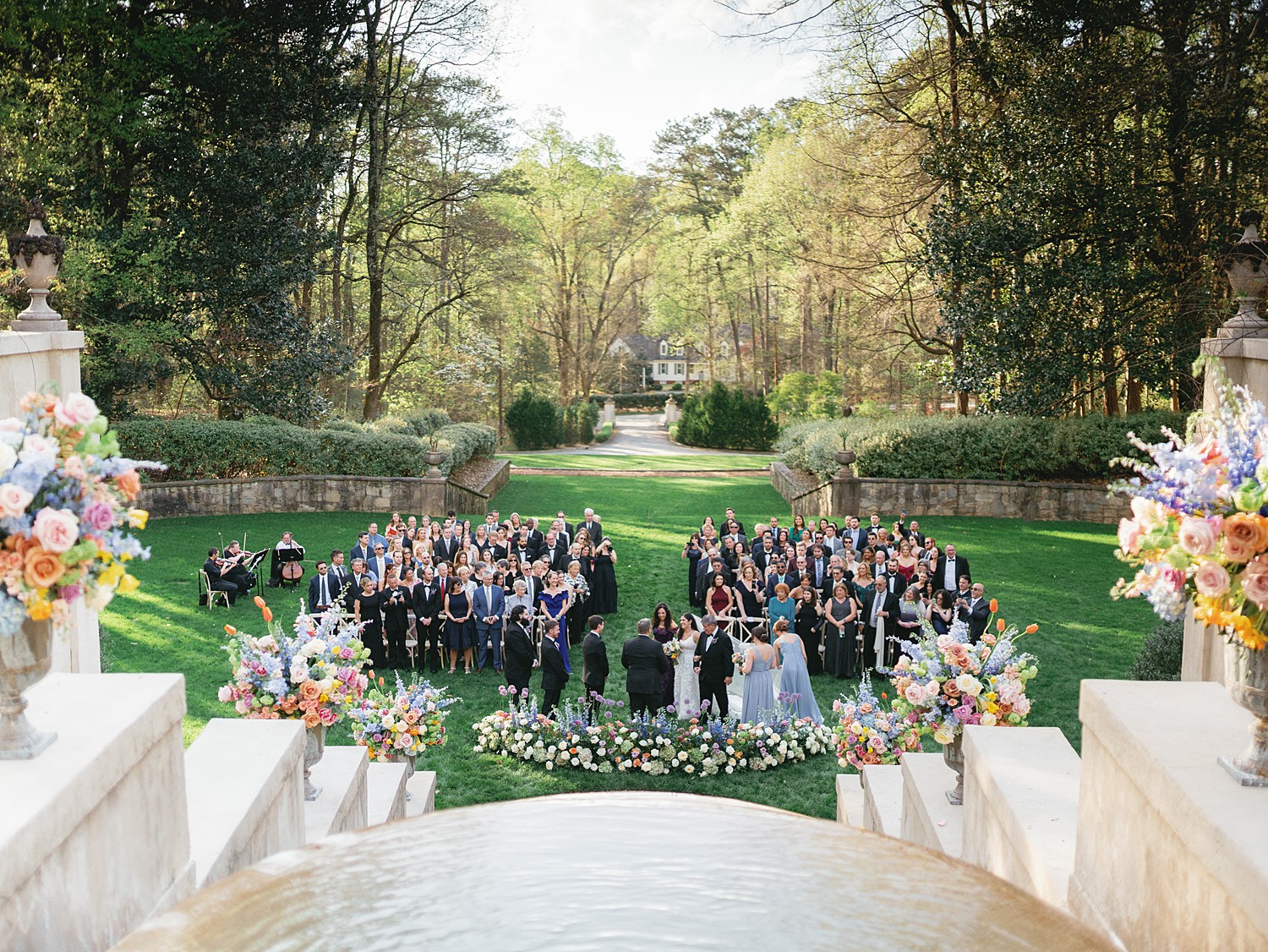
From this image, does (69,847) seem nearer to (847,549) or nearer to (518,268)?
(847,549)

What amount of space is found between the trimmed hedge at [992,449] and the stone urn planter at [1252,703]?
20.6 metres

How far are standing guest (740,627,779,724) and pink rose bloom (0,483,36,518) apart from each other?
349 inches

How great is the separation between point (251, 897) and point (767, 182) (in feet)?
143

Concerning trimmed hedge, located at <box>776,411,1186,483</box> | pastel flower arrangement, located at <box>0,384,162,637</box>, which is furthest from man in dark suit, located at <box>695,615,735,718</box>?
trimmed hedge, located at <box>776,411,1186,483</box>

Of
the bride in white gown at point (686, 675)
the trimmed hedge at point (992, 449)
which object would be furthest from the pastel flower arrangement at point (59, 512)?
the trimmed hedge at point (992, 449)

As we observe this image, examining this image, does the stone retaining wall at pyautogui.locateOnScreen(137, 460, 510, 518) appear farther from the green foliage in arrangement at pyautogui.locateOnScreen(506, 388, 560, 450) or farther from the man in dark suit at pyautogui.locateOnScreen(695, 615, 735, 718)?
the green foliage in arrangement at pyautogui.locateOnScreen(506, 388, 560, 450)

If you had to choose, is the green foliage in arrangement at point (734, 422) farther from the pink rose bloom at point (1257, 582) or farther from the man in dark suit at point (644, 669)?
the pink rose bloom at point (1257, 582)

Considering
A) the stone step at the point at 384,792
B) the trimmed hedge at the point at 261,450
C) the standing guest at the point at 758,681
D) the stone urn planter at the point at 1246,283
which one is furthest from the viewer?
the trimmed hedge at the point at 261,450

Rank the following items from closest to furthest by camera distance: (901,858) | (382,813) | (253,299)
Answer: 1. (901,858)
2. (382,813)
3. (253,299)

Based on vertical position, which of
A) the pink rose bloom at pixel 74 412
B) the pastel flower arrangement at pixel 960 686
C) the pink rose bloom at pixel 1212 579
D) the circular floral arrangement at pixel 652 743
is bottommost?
the circular floral arrangement at pixel 652 743

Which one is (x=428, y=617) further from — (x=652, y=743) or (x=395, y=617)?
(x=652, y=743)

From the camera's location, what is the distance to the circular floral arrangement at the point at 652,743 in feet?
35.5

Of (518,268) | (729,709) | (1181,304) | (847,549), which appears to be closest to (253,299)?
(518,268)

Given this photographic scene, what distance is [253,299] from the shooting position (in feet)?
86.4
